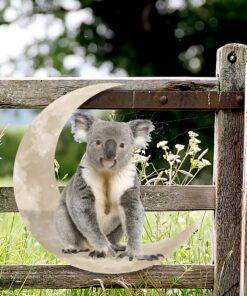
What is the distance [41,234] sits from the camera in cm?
457

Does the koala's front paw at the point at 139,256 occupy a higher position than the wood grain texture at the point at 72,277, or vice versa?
the koala's front paw at the point at 139,256

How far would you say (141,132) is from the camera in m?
4.54

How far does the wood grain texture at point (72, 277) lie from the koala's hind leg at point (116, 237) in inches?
6.7

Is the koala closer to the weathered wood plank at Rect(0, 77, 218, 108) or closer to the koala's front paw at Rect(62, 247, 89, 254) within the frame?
the koala's front paw at Rect(62, 247, 89, 254)

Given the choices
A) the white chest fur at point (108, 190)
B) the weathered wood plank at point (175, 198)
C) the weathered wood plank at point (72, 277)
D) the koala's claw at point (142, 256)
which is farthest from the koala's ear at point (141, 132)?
the weathered wood plank at point (72, 277)

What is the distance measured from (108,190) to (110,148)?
24 centimetres

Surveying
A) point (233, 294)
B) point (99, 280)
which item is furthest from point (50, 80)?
point (233, 294)

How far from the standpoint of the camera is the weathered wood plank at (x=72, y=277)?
459cm

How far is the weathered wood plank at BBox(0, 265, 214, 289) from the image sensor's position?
4586mm

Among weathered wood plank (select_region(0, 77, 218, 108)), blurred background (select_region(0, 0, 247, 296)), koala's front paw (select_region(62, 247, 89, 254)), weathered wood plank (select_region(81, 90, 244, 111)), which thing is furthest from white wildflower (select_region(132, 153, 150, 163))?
blurred background (select_region(0, 0, 247, 296))

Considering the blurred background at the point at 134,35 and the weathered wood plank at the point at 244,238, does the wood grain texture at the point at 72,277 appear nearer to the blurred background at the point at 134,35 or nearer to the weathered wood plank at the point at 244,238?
the weathered wood plank at the point at 244,238

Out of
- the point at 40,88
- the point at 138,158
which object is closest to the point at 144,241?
the point at 138,158

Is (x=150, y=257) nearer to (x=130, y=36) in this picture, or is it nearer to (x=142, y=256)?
(x=142, y=256)

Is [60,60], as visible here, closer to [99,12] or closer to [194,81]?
[99,12]
